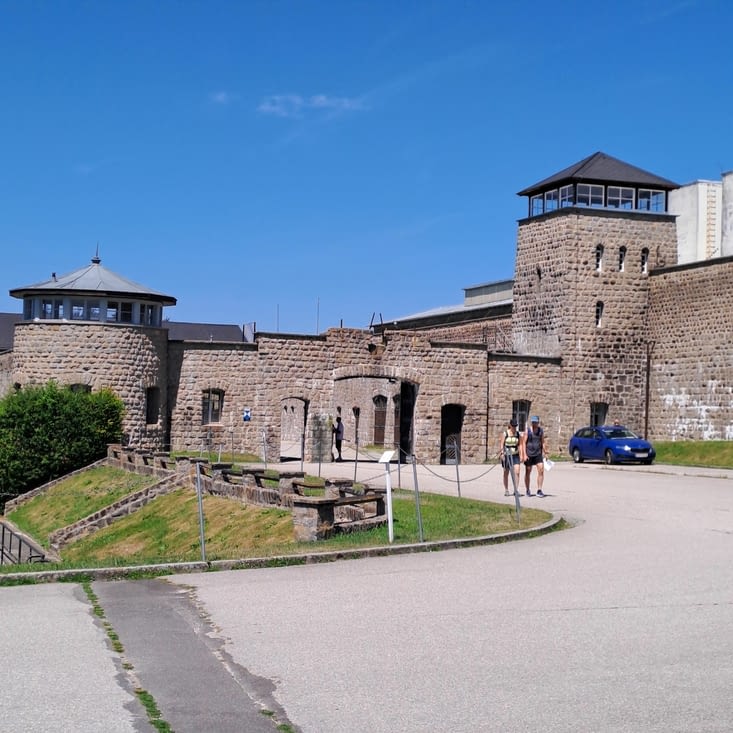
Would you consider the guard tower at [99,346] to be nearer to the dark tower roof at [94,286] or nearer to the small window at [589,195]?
the dark tower roof at [94,286]

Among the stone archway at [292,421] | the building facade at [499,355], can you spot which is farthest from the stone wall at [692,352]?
the stone archway at [292,421]

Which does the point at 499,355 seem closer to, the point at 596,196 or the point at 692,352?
the point at 692,352

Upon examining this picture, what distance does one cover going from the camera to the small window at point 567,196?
136ft

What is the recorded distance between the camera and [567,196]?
137 feet

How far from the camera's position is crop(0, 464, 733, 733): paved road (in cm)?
692

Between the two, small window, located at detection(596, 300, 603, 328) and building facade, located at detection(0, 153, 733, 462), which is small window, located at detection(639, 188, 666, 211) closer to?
building facade, located at detection(0, 153, 733, 462)

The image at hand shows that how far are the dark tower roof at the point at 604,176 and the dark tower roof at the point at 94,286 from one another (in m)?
14.7

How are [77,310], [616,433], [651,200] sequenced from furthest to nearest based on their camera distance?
1. [651,200]
2. [77,310]
3. [616,433]

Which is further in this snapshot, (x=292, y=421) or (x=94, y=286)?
(x=292, y=421)

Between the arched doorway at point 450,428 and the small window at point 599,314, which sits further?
the small window at point 599,314

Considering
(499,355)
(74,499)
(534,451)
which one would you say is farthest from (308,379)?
(534,451)

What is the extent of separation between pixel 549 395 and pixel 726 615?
103ft

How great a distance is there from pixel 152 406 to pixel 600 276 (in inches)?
657

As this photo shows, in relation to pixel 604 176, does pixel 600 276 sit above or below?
below
